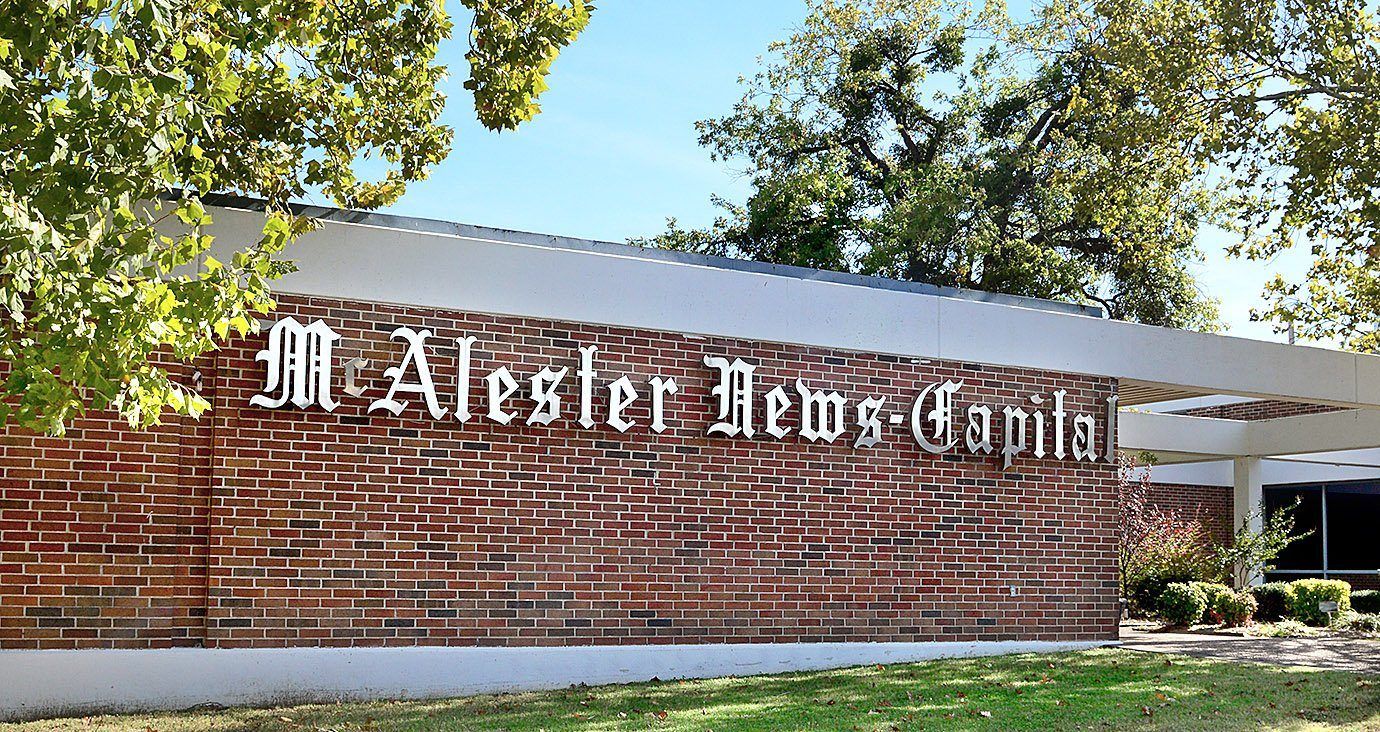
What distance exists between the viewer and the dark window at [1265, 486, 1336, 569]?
86.7 feet

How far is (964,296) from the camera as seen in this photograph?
1399 centimetres

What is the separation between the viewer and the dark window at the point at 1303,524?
2642 cm

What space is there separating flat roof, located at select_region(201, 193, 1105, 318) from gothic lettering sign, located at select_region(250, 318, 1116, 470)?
946 millimetres

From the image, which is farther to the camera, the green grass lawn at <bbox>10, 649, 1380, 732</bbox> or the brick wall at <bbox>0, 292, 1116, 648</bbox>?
the brick wall at <bbox>0, 292, 1116, 648</bbox>

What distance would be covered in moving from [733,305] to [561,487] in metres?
2.34

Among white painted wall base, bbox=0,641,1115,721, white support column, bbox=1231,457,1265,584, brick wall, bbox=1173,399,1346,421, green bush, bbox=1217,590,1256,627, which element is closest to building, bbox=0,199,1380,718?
white painted wall base, bbox=0,641,1115,721

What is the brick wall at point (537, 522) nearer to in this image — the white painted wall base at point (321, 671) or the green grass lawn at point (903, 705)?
the white painted wall base at point (321, 671)

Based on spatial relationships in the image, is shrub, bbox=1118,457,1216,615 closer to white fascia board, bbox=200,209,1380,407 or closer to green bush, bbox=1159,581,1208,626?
green bush, bbox=1159,581,1208,626

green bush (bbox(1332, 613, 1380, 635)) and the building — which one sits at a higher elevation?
the building

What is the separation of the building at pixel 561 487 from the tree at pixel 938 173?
12.1 m

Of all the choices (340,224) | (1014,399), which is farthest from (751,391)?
(340,224)

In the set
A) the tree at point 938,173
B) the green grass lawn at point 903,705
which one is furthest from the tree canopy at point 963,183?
the green grass lawn at point 903,705

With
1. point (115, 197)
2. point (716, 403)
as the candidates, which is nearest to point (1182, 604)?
point (716, 403)

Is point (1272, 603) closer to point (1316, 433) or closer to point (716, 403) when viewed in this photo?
point (1316, 433)
